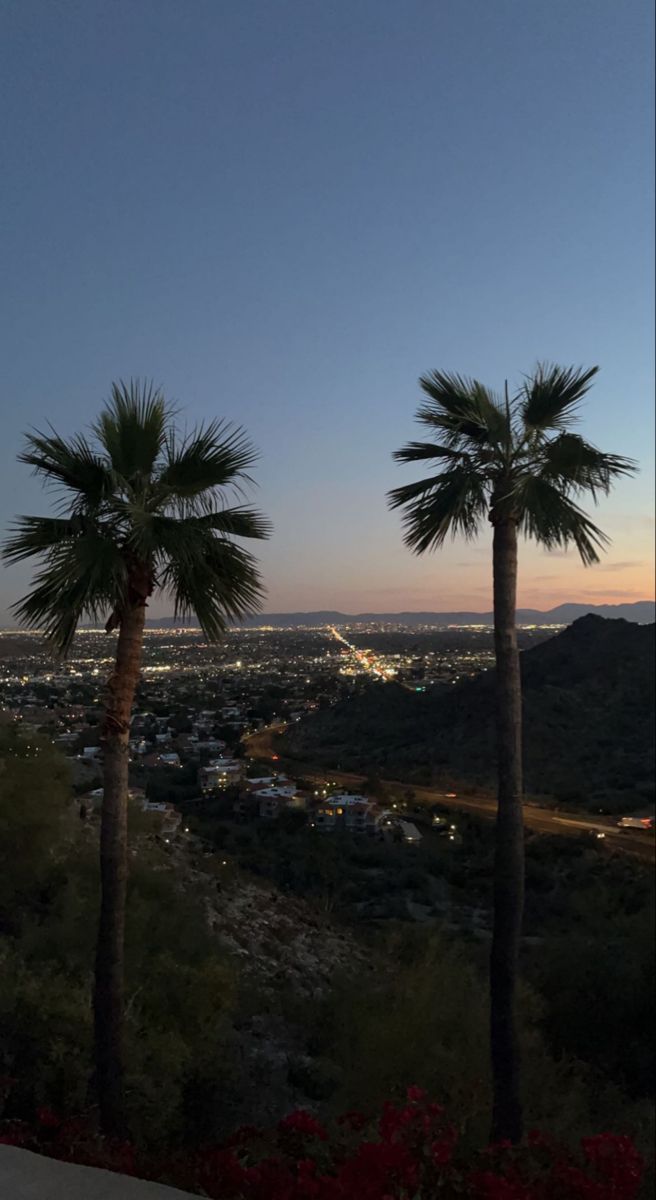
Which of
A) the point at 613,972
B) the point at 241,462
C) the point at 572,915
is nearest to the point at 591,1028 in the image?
the point at 613,972

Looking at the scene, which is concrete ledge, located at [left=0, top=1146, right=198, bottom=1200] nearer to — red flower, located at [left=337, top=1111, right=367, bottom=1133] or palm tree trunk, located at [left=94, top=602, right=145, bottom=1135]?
A: red flower, located at [left=337, top=1111, right=367, bottom=1133]

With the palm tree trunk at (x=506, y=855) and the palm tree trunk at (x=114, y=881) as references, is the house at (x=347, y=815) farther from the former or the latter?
the palm tree trunk at (x=114, y=881)

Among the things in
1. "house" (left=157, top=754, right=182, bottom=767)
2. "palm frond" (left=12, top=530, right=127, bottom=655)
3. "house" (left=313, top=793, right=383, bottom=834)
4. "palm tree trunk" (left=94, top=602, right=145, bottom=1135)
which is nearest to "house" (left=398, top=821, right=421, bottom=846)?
"house" (left=313, top=793, right=383, bottom=834)

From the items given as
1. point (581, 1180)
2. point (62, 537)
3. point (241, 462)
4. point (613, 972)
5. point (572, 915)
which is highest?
point (241, 462)

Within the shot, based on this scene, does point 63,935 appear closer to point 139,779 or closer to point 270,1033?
point 270,1033

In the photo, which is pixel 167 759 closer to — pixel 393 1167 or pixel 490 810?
pixel 393 1167

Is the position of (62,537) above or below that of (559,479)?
below
